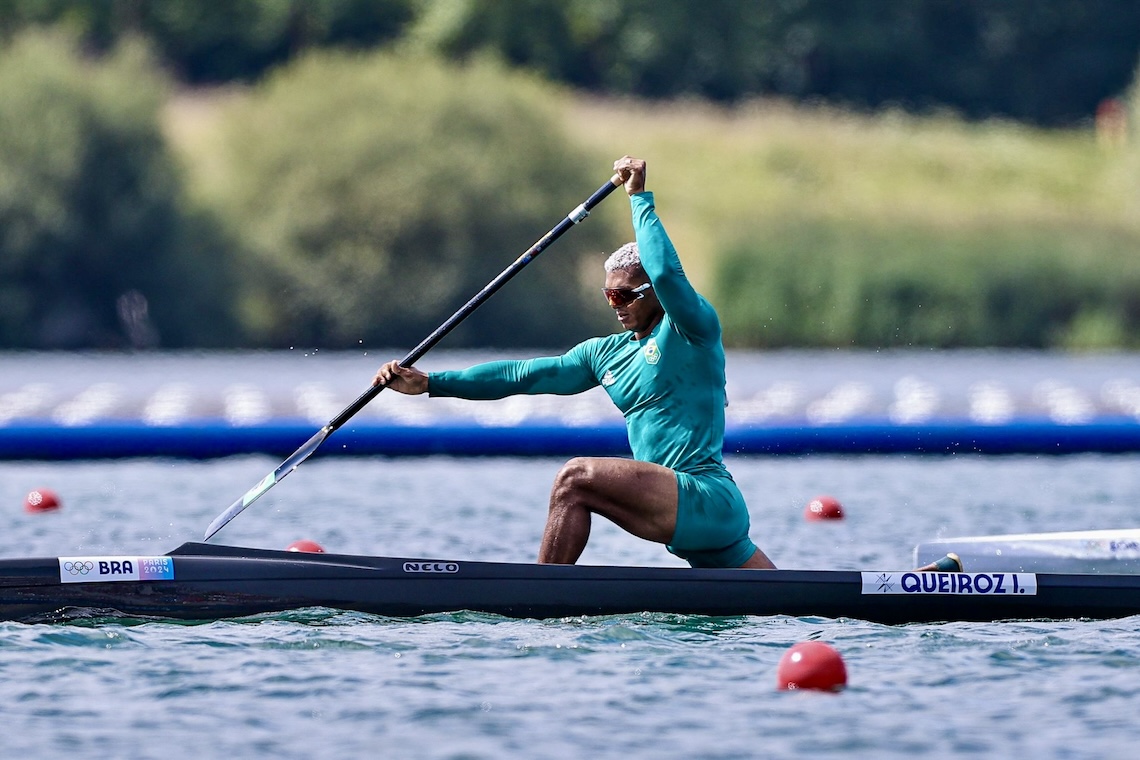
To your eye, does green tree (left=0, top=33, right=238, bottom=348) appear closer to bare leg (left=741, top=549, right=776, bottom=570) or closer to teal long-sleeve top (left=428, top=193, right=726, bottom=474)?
teal long-sleeve top (left=428, top=193, right=726, bottom=474)

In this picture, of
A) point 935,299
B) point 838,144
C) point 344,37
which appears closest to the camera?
point 935,299

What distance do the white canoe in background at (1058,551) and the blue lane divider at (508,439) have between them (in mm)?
5278

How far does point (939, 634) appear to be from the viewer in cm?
644

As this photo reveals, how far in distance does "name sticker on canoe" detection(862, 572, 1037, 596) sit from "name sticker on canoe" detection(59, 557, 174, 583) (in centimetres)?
254

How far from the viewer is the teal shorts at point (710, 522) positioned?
6410 mm

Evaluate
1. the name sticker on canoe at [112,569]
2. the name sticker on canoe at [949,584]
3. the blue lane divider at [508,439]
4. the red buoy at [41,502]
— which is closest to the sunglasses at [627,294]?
the name sticker on canoe at [949,584]

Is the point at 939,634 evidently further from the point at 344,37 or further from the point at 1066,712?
the point at 344,37

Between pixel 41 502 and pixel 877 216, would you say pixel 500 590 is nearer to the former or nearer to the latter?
pixel 41 502

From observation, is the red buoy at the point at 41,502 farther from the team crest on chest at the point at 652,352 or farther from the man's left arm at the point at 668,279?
the man's left arm at the point at 668,279

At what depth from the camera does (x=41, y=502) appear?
10.8 metres

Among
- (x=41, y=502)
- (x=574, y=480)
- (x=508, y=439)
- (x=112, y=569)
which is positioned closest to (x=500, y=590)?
(x=574, y=480)

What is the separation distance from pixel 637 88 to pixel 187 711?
125 feet

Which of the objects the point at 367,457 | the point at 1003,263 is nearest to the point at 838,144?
the point at 1003,263

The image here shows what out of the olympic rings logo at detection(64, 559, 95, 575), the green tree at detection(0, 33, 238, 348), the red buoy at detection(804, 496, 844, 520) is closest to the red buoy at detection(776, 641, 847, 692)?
the olympic rings logo at detection(64, 559, 95, 575)
